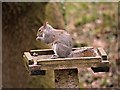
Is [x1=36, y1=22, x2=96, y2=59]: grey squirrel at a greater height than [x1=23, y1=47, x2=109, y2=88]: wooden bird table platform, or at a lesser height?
greater

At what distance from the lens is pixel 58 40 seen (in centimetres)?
202

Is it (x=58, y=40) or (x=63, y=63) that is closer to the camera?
(x=63, y=63)

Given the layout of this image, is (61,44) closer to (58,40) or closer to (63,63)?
(58,40)

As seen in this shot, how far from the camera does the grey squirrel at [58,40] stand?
196 cm

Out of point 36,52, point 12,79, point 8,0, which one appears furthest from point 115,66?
point 36,52

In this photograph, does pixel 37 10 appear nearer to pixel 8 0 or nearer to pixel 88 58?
pixel 8 0

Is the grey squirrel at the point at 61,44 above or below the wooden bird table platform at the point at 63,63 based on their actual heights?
above

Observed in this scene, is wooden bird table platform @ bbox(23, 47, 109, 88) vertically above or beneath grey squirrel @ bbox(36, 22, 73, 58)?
beneath

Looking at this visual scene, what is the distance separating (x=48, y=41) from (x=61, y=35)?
70 mm

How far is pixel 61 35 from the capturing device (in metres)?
2.02

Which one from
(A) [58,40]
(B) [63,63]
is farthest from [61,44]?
(B) [63,63]

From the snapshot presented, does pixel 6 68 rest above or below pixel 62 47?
below

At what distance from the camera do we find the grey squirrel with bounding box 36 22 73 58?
6.42 ft

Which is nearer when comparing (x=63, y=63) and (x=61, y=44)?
(x=63, y=63)
